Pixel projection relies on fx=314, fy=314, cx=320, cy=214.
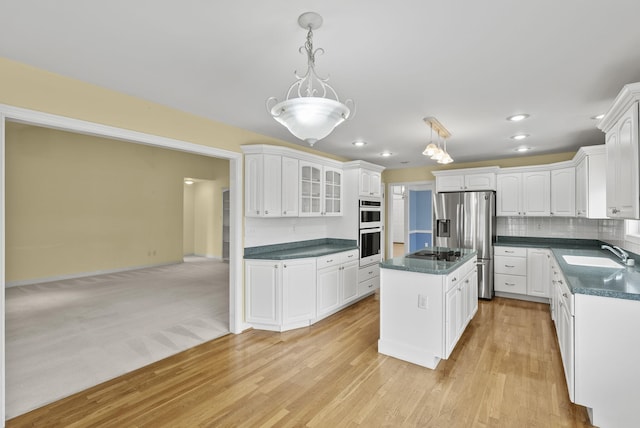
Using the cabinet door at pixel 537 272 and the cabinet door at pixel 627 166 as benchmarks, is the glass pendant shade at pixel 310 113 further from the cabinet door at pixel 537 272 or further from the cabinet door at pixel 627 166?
the cabinet door at pixel 537 272

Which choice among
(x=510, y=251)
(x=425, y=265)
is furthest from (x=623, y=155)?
(x=510, y=251)

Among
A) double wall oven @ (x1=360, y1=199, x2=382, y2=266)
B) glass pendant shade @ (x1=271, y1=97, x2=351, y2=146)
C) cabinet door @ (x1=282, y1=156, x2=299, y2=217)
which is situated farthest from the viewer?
double wall oven @ (x1=360, y1=199, x2=382, y2=266)

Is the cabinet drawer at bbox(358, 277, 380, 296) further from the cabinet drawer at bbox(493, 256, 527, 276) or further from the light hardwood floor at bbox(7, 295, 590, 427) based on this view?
the cabinet drawer at bbox(493, 256, 527, 276)

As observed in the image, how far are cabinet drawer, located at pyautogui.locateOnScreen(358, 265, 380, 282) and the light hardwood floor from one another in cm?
144

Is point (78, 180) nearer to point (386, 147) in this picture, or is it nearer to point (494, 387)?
point (386, 147)

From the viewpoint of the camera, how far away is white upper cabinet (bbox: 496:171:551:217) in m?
5.03

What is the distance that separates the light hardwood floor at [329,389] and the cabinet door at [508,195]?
232 centimetres

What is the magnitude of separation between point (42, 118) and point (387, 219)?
6.09 metres

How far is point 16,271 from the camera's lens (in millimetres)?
5898

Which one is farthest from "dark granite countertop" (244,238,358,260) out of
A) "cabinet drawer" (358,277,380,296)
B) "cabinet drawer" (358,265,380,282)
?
"cabinet drawer" (358,277,380,296)

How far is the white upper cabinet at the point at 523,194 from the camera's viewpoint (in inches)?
198

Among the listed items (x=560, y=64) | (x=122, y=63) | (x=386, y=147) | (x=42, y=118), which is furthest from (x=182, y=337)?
(x=560, y=64)

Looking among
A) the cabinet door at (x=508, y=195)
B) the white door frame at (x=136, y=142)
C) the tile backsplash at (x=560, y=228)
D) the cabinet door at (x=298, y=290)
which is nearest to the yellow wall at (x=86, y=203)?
the white door frame at (x=136, y=142)

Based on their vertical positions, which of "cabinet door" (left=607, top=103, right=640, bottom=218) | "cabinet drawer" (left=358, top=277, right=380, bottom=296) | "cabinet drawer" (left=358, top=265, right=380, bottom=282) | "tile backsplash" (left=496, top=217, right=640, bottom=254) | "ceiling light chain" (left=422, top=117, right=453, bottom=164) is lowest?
"cabinet drawer" (left=358, top=277, right=380, bottom=296)
